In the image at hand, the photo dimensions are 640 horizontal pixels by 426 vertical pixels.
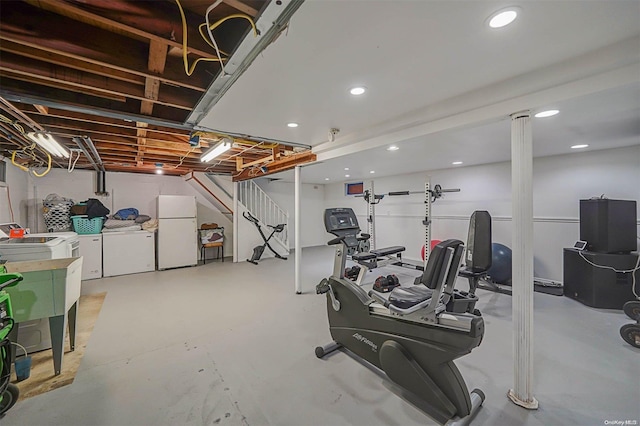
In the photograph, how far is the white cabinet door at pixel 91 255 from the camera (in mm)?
4711

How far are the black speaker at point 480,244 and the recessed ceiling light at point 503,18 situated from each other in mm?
2881

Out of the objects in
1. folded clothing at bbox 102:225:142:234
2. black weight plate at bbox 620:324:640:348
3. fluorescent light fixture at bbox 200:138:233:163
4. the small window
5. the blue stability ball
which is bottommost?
black weight plate at bbox 620:324:640:348

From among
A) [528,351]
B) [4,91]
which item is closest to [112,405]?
[4,91]

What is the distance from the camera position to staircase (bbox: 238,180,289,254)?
6.77 metres

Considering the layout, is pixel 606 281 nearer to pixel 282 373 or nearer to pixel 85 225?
pixel 282 373

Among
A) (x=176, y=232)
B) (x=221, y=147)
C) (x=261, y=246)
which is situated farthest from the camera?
(x=261, y=246)

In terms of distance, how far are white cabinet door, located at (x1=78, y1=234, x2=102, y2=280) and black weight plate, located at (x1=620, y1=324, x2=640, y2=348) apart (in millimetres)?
7708

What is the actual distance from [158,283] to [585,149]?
727 cm

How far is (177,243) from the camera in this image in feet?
18.4

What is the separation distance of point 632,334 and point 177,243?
23.1 ft

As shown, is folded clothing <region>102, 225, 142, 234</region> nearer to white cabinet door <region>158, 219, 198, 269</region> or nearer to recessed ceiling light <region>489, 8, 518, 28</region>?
white cabinet door <region>158, 219, 198, 269</region>

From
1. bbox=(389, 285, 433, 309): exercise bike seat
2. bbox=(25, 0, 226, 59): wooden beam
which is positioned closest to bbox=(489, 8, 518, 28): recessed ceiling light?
bbox=(25, 0, 226, 59): wooden beam

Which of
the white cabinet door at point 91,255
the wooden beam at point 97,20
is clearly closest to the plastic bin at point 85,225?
the white cabinet door at point 91,255

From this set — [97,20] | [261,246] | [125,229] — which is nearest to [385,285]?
[261,246]
